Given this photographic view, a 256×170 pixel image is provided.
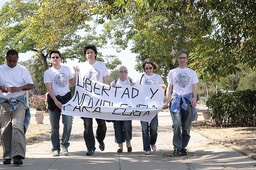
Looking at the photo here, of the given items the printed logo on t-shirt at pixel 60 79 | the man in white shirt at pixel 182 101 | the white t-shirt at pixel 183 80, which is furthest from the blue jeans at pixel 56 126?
the white t-shirt at pixel 183 80

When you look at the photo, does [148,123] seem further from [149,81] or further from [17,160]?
[17,160]

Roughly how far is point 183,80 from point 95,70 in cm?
169

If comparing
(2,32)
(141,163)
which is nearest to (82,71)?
(141,163)

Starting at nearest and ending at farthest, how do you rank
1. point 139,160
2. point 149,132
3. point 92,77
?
point 139,160 < point 92,77 < point 149,132

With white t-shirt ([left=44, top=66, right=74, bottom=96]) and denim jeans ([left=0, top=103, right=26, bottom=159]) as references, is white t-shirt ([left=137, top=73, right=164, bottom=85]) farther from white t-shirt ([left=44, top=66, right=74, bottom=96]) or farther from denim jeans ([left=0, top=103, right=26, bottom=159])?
denim jeans ([left=0, top=103, right=26, bottom=159])

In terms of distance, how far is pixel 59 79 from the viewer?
897 centimetres

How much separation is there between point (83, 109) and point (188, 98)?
6.59 ft

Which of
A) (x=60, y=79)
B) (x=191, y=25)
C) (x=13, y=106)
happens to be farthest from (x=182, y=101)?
(x=191, y=25)

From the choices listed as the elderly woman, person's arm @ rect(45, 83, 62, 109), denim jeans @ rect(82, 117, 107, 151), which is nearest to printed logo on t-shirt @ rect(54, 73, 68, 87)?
person's arm @ rect(45, 83, 62, 109)

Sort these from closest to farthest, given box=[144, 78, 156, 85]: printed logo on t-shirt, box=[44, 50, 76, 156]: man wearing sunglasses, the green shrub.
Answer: box=[44, 50, 76, 156]: man wearing sunglasses → box=[144, 78, 156, 85]: printed logo on t-shirt → the green shrub

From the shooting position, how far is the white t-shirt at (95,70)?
9180 mm

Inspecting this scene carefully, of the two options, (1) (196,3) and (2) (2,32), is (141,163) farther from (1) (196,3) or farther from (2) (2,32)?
(2) (2,32)

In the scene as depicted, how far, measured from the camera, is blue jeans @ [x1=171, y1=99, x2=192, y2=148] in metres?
8.80

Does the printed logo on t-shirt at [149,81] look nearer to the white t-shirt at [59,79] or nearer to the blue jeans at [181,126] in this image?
the blue jeans at [181,126]
